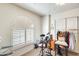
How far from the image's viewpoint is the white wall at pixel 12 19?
54.5 inches

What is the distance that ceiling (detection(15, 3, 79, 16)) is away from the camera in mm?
1394

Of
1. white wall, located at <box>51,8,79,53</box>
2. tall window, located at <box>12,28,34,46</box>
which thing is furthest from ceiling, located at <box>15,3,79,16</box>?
tall window, located at <box>12,28,34,46</box>

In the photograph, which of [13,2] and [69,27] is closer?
[13,2]

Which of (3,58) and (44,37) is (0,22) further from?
(44,37)

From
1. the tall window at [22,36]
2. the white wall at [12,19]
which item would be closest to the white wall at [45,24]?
the white wall at [12,19]

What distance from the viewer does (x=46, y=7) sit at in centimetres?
145

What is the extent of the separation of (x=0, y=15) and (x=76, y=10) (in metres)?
1.15

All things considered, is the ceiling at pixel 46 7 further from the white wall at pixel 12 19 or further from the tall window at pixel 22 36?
the tall window at pixel 22 36

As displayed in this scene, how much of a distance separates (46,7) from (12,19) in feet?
1.84

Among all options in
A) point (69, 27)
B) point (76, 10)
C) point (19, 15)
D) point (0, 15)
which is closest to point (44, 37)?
point (69, 27)

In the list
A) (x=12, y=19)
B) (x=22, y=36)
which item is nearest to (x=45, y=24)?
(x=22, y=36)

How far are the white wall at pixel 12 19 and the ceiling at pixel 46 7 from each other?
7 cm

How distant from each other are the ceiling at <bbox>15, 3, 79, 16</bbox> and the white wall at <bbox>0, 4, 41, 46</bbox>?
73 mm

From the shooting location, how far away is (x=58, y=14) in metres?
1.51
